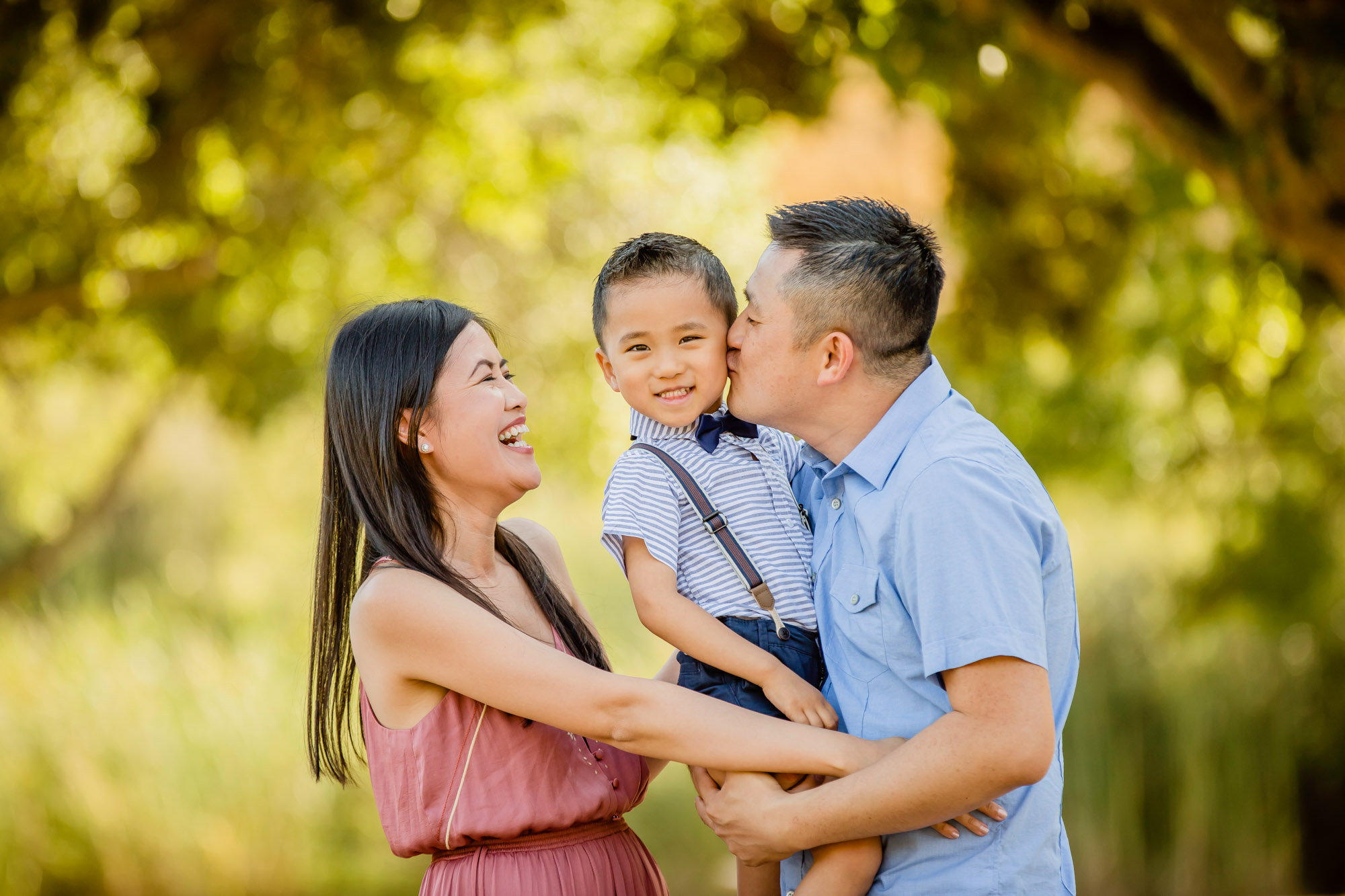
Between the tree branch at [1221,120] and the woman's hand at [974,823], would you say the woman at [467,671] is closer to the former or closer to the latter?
the woman's hand at [974,823]

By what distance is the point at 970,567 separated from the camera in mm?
1775

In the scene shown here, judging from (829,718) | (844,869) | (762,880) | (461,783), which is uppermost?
(829,718)

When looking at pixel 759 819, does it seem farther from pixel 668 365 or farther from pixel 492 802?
pixel 668 365

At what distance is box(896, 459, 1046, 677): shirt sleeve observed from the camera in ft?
5.74

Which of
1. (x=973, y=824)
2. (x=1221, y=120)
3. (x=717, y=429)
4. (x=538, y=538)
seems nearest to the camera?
(x=973, y=824)

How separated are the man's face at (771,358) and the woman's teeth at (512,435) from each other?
0.45 metres

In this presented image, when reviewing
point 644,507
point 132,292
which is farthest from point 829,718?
point 132,292

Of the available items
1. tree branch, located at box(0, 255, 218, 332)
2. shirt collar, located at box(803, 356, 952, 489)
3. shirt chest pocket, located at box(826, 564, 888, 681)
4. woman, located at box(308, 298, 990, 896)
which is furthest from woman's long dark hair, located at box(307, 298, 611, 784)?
tree branch, located at box(0, 255, 218, 332)

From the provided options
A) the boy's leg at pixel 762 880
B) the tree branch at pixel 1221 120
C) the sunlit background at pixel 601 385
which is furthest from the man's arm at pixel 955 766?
the sunlit background at pixel 601 385

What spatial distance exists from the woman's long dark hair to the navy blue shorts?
37 centimetres

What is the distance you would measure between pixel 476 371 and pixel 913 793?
1154mm

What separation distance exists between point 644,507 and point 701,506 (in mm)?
116

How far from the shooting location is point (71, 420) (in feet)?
26.8

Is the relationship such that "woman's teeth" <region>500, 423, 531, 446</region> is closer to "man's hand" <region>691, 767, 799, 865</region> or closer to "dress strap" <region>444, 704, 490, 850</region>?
"dress strap" <region>444, 704, 490, 850</region>
